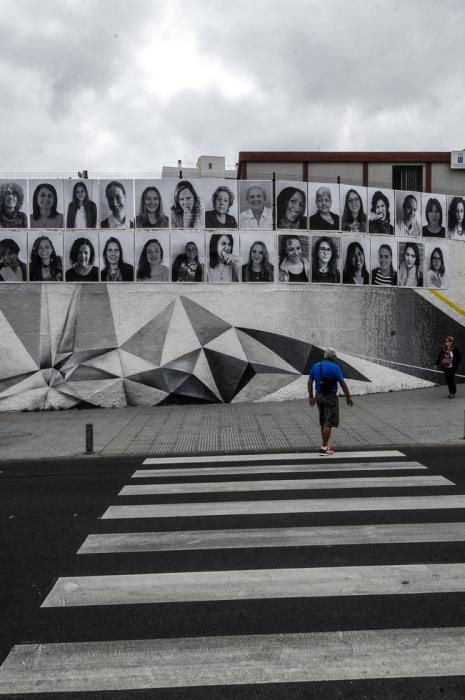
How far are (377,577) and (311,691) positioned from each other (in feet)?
5.73

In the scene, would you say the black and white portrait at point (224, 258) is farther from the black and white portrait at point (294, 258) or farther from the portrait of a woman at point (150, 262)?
the portrait of a woman at point (150, 262)

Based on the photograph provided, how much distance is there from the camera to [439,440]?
1166 cm

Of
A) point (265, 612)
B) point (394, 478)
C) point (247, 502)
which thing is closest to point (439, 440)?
point (394, 478)

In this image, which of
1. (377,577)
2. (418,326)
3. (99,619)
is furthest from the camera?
(418,326)

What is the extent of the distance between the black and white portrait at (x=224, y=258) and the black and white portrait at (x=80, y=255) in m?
3.37

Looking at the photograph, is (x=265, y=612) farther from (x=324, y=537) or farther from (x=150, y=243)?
(x=150, y=243)

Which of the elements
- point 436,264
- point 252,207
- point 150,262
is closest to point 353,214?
point 252,207

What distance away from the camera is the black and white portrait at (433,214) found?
19375 mm

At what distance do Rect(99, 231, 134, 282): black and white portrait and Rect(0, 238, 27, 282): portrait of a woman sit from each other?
7.66 feet

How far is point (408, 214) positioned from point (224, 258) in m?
6.30

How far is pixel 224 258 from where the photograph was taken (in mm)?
17688

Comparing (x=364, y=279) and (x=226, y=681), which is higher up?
(x=364, y=279)

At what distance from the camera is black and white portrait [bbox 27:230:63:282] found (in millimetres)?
17406

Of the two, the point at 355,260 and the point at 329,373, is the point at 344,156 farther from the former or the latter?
the point at 329,373
